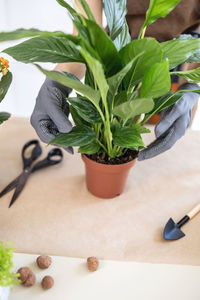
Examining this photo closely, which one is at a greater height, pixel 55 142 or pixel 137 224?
pixel 55 142

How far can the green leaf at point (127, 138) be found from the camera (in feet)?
1.67

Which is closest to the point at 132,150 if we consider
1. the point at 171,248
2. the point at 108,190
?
the point at 108,190

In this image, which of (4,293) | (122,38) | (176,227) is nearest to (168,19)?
(122,38)

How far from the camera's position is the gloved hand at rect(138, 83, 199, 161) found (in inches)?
24.8

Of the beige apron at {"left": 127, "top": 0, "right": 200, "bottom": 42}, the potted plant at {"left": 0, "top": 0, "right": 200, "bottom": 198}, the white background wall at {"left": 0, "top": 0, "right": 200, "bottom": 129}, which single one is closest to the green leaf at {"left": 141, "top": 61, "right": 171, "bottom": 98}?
the potted plant at {"left": 0, "top": 0, "right": 200, "bottom": 198}

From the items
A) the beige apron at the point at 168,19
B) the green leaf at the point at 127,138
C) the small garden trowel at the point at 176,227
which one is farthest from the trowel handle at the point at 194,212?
the beige apron at the point at 168,19

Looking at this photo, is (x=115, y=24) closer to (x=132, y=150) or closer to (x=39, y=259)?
(x=132, y=150)

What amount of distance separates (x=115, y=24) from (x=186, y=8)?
53 centimetres

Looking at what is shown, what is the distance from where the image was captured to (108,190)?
2.19ft

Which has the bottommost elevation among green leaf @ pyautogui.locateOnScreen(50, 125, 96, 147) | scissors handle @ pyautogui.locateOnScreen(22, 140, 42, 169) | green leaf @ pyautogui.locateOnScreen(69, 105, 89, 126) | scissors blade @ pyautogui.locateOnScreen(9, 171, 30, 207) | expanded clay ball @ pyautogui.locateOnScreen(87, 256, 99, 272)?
A: expanded clay ball @ pyautogui.locateOnScreen(87, 256, 99, 272)

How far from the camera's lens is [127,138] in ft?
1.73

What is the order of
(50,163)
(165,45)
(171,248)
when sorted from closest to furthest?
(165,45) < (171,248) < (50,163)

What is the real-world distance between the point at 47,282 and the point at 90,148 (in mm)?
256

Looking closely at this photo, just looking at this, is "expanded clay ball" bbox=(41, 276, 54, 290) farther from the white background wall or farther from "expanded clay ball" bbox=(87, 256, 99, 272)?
the white background wall
